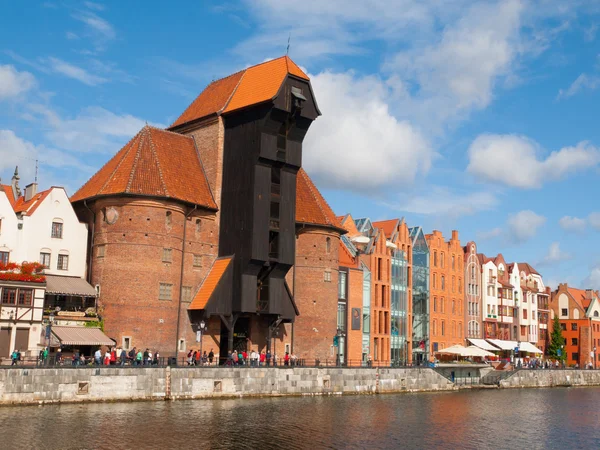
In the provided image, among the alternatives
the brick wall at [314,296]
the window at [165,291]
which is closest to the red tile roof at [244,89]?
the brick wall at [314,296]

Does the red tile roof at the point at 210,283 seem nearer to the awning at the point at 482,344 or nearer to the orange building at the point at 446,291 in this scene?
the orange building at the point at 446,291

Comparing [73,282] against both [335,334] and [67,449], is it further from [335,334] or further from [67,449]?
[67,449]

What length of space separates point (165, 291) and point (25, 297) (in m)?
10.7

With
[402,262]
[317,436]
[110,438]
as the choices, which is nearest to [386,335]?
[402,262]

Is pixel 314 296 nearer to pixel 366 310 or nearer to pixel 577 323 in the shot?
pixel 366 310

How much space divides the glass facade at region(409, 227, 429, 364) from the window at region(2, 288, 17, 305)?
53155 millimetres

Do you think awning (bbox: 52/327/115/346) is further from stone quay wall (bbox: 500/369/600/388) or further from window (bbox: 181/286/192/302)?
stone quay wall (bbox: 500/369/600/388)

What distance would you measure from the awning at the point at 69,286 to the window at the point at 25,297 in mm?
3563

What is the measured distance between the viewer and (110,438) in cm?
3328

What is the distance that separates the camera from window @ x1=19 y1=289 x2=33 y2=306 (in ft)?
170

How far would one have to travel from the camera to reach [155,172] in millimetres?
60500

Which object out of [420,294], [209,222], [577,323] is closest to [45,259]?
[209,222]

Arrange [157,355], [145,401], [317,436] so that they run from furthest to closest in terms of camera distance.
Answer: [157,355] → [145,401] → [317,436]

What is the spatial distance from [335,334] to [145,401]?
25.3 meters
